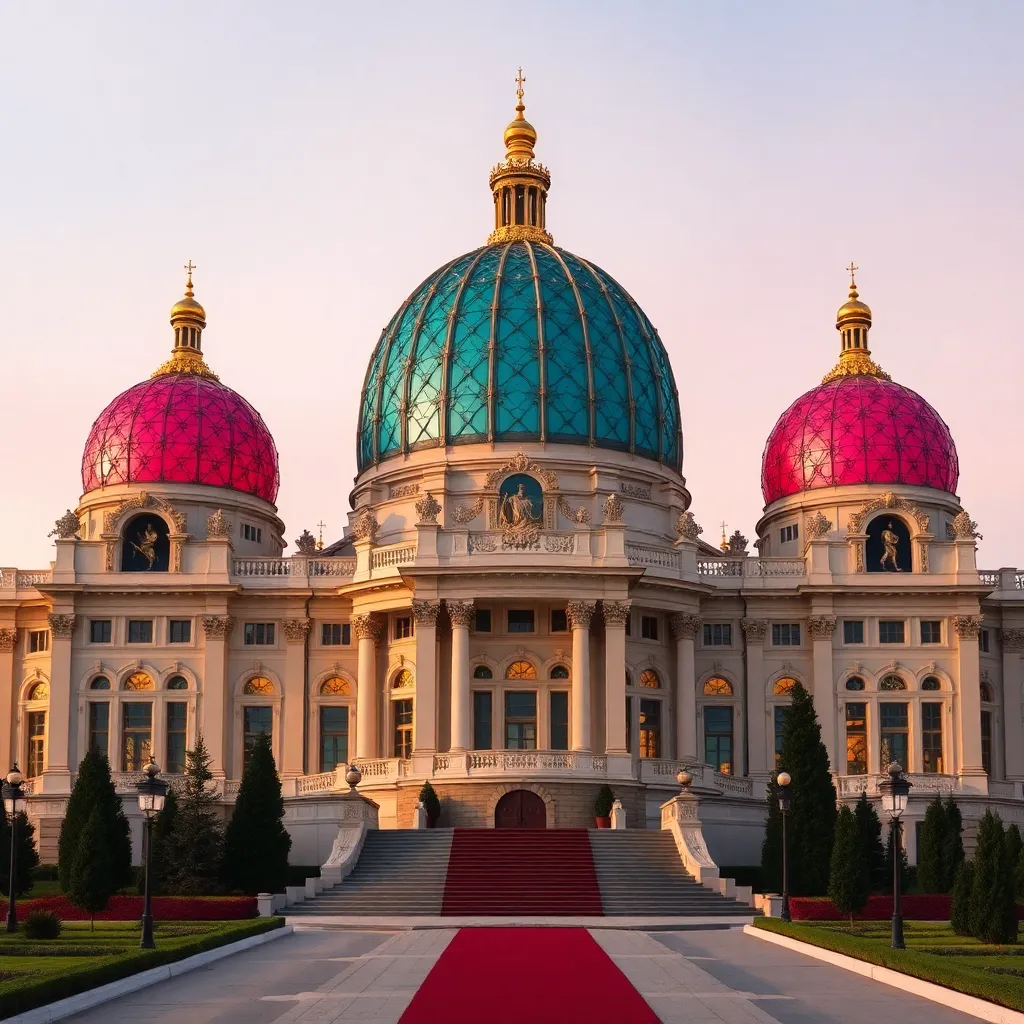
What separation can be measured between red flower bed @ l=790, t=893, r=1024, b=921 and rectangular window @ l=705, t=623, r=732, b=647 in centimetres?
2878

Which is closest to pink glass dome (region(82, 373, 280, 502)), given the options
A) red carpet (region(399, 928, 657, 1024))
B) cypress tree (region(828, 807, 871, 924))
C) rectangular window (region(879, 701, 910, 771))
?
rectangular window (region(879, 701, 910, 771))

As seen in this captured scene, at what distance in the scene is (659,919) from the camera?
169ft

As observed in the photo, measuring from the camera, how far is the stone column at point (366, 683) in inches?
2970

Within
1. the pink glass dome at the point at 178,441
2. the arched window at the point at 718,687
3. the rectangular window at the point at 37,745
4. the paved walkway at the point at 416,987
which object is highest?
the pink glass dome at the point at 178,441

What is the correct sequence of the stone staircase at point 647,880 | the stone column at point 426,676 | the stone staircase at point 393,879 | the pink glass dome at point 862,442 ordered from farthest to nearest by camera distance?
the pink glass dome at point 862,442
the stone column at point 426,676
the stone staircase at point 647,880
the stone staircase at point 393,879

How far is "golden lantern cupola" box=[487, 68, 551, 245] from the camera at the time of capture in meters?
92.5

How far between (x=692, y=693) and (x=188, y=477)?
26.9 metres

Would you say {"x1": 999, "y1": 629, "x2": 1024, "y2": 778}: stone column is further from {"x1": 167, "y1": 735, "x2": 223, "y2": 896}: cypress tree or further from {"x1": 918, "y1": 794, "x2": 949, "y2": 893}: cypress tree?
{"x1": 167, "y1": 735, "x2": 223, "y2": 896}: cypress tree

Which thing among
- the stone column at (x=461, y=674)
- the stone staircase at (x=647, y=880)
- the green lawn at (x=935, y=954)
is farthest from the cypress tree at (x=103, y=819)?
the stone column at (x=461, y=674)

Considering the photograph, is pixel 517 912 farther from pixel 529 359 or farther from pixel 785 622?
pixel 529 359

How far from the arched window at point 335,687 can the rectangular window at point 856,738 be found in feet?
74.6

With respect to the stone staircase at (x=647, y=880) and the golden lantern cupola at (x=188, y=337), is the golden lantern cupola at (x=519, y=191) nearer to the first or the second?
the golden lantern cupola at (x=188, y=337)

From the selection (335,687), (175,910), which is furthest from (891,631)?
(175,910)

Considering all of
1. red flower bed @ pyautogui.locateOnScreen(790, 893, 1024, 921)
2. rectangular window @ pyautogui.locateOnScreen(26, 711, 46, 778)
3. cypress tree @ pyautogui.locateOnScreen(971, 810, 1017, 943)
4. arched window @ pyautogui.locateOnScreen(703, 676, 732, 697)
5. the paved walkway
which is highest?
arched window @ pyautogui.locateOnScreen(703, 676, 732, 697)
